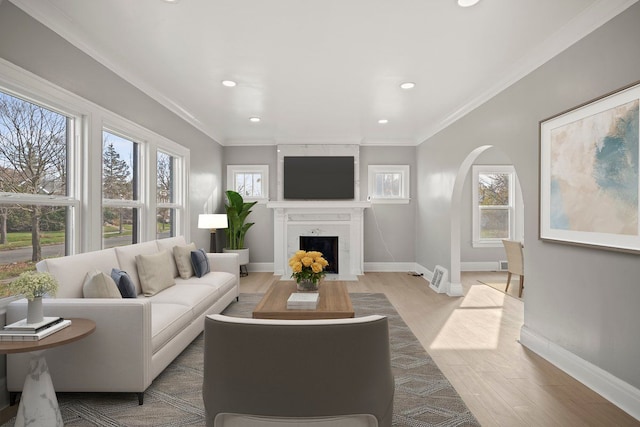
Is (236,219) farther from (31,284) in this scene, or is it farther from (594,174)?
(594,174)

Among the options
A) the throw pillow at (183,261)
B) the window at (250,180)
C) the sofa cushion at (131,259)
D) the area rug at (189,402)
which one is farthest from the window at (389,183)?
the sofa cushion at (131,259)

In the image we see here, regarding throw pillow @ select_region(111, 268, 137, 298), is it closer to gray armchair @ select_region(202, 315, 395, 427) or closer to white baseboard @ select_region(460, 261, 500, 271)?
gray armchair @ select_region(202, 315, 395, 427)

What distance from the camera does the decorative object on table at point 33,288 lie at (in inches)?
74.5

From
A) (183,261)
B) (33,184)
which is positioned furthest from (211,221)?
(33,184)

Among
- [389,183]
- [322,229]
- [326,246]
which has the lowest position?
[326,246]

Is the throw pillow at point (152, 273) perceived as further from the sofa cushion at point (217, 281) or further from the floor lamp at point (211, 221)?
the floor lamp at point (211, 221)

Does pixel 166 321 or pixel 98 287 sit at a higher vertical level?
pixel 98 287

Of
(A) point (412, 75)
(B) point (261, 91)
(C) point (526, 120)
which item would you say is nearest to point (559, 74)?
(C) point (526, 120)

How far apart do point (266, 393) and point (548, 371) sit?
2578mm

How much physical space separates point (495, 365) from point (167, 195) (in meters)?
4.22

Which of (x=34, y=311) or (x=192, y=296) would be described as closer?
(x=34, y=311)

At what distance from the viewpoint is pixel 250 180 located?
7.13 metres

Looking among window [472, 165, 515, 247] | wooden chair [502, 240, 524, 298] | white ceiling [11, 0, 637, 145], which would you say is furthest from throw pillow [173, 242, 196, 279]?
window [472, 165, 515, 247]

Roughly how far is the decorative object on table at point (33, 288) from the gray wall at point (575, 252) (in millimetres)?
3379
